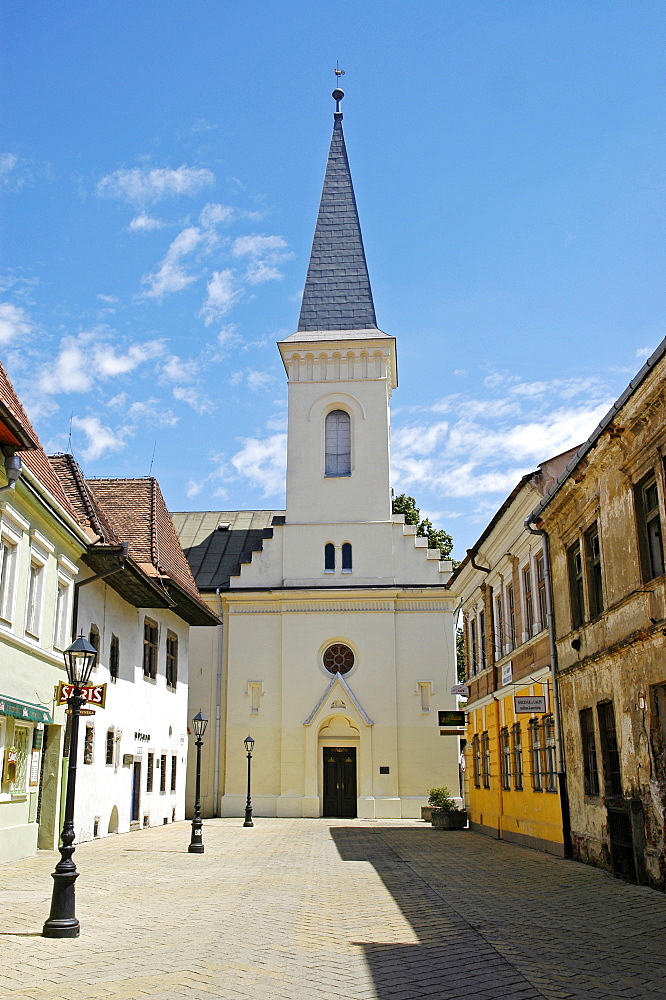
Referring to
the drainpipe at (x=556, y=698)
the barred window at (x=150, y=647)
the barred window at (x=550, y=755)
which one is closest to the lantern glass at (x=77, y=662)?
the drainpipe at (x=556, y=698)

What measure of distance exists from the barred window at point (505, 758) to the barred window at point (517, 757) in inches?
28.9

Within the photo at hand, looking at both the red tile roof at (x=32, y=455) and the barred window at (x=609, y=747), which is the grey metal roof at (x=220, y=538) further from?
the barred window at (x=609, y=747)

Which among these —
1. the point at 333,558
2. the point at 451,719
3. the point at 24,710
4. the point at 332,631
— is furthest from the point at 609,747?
the point at 333,558

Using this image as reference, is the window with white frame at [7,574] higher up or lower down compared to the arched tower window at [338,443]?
lower down

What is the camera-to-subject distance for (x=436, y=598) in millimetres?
40562

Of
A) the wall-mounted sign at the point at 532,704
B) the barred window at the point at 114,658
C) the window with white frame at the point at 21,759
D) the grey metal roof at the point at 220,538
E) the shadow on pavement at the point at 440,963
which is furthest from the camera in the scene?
the grey metal roof at the point at 220,538

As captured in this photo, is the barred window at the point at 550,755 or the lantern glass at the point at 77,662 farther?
the barred window at the point at 550,755

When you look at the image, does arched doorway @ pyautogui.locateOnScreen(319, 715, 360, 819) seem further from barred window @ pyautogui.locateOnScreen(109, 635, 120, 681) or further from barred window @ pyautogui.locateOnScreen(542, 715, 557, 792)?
barred window @ pyautogui.locateOnScreen(542, 715, 557, 792)

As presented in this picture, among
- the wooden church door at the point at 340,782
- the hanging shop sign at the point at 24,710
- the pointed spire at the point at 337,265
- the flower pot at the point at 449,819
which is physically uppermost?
the pointed spire at the point at 337,265

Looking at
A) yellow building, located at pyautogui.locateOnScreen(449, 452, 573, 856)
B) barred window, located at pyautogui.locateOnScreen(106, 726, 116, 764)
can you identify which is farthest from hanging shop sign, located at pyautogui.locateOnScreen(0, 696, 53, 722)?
yellow building, located at pyautogui.locateOnScreen(449, 452, 573, 856)

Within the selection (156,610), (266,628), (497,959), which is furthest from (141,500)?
(497,959)

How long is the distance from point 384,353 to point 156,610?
18.6 metres

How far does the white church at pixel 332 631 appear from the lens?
1531 inches

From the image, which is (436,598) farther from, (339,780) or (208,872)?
(208,872)
